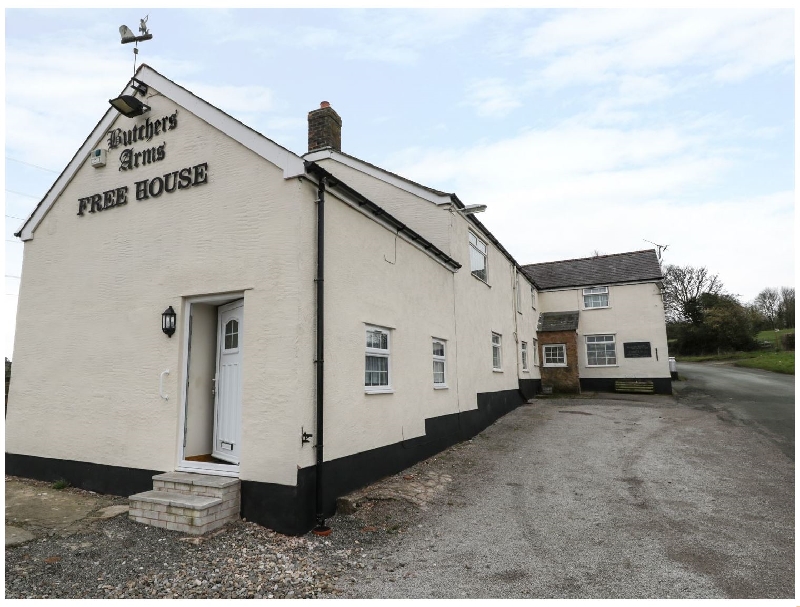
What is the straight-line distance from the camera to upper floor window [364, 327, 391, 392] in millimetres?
8203

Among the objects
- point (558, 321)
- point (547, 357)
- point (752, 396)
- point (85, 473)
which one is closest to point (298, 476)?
point (85, 473)

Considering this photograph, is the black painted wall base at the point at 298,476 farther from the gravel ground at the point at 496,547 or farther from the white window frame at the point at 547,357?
the white window frame at the point at 547,357

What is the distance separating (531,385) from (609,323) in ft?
22.5

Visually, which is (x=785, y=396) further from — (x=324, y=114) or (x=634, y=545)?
(x=324, y=114)

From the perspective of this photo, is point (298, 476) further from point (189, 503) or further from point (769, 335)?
point (769, 335)

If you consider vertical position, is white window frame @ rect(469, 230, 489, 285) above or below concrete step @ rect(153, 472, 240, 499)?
above

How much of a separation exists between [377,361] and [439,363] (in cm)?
303

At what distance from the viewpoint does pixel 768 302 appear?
60.1 meters

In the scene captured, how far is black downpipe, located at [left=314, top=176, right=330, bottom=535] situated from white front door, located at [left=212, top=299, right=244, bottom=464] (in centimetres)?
137

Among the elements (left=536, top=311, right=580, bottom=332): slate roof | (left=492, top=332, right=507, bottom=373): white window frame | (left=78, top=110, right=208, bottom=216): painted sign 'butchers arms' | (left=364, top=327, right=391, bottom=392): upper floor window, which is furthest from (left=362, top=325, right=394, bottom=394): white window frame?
(left=536, top=311, right=580, bottom=332): slate roof

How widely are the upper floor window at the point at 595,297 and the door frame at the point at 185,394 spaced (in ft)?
72.1

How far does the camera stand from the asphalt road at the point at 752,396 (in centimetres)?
1316

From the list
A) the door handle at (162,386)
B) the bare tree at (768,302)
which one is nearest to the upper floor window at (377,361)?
the door handle at (162,386)

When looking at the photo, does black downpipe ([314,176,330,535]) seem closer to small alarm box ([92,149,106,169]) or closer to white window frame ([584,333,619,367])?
small alarm box ([92,149,106,169])
